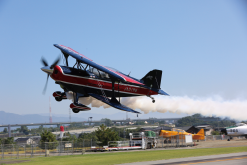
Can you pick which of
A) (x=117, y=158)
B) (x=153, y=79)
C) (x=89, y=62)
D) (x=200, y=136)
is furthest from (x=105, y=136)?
(x=89, y=62)

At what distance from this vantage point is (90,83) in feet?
91.1

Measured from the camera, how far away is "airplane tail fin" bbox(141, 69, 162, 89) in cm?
3228

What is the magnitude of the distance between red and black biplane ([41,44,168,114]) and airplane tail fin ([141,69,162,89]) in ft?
3.13

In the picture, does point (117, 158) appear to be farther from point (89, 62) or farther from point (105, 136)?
point (105, 136)

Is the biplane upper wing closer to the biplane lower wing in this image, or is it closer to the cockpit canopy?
the cockpit canopy

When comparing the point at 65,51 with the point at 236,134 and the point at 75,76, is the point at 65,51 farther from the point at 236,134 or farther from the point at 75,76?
the point at 236,134

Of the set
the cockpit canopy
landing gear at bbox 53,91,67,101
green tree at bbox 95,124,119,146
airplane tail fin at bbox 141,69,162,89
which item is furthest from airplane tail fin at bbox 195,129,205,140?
landing gear at bbox 53,91,67,101

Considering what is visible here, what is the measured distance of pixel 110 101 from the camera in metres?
27.4

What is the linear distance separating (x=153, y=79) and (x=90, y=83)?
9.02 m

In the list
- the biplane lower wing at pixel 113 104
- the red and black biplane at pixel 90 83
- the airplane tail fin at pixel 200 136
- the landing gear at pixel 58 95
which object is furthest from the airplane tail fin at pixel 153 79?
the airplane tail fin at pixel 200 136

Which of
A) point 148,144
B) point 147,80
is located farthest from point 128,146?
point 147,80

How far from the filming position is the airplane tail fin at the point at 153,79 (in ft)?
106

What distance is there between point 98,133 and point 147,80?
42603 millimetres

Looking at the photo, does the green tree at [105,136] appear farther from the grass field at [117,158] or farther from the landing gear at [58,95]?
the landing gear at [58,95]
